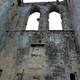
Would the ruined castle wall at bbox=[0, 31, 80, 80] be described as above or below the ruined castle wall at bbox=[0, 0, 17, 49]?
below

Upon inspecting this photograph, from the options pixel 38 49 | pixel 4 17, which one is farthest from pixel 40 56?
pixel 4 17

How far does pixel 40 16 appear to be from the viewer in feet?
28.3

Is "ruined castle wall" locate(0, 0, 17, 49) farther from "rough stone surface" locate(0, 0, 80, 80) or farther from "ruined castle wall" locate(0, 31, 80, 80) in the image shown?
"ruined castle wall" locate(0, 31, 80, 80)

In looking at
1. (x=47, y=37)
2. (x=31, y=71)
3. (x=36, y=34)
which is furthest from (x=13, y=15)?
(x=31, y=71)

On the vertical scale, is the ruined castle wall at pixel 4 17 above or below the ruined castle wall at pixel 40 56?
above

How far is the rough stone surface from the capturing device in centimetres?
543

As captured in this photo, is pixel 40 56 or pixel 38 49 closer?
pixel 40 56

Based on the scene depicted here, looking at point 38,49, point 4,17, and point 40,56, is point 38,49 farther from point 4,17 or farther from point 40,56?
point 4,17

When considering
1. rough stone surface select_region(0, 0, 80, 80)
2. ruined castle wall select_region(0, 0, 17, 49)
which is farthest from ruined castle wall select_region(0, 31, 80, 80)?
ruined castle wall select_region(0, 0, 17, 49)

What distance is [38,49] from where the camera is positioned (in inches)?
247

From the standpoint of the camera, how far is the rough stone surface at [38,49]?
5.43 meters

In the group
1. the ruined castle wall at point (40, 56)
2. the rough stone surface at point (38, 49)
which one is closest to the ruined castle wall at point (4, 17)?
the rough stone surface at point (38, 49)

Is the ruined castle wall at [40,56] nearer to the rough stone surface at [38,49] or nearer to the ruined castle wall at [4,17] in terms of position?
the rough stone surface at [38,49]

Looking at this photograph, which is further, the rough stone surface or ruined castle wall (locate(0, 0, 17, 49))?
ruined castle wall (locate(0, 0, 17, 49))
